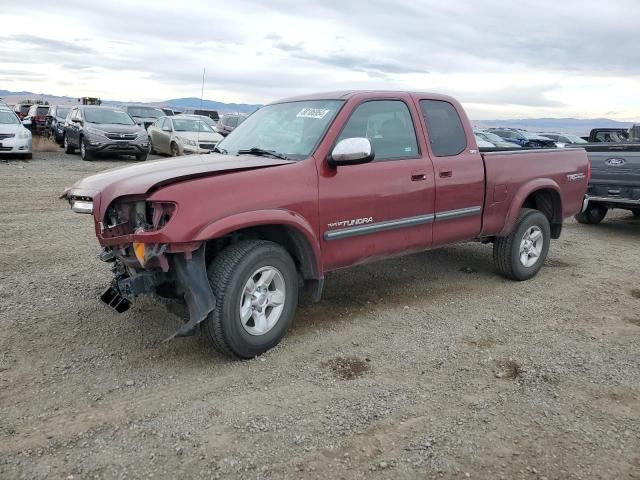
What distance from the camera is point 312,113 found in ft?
15.3

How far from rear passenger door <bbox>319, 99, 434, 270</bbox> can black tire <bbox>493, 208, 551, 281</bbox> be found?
1295mm

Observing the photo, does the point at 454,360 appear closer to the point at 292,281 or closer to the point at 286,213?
the point at 292,281

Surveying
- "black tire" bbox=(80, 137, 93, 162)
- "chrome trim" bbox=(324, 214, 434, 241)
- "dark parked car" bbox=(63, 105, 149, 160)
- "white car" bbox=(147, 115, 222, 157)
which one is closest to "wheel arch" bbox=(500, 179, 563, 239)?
"chrome trim" bbox=(324, 214, 434, 241)

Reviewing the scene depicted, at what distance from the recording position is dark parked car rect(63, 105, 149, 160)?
653 inches

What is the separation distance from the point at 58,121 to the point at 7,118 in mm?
7097

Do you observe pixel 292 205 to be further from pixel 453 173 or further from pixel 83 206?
pixel 453 173

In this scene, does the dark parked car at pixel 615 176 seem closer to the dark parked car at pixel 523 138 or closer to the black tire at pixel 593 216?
the black tire at pixel 593 216

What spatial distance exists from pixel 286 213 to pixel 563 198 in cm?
383

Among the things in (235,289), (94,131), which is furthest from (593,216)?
(94,131)

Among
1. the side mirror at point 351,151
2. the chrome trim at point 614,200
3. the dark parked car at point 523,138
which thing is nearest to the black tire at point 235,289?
the side mirror at point 351,151

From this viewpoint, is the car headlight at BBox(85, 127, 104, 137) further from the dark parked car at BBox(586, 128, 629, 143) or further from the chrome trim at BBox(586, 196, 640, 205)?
the chrome trim at BBox(586, 196, 640, 205)

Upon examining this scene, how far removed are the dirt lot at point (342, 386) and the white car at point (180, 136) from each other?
1146cm

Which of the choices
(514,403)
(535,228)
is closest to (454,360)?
(514,403)

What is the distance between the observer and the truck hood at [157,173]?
3.65 meters
